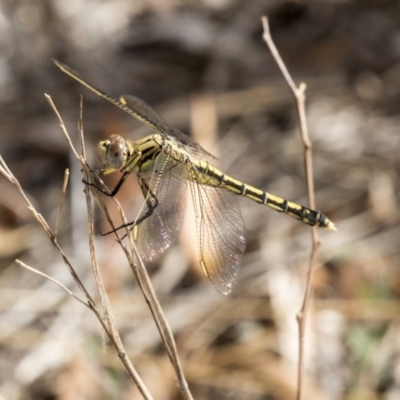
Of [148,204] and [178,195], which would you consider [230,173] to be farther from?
[148,204]

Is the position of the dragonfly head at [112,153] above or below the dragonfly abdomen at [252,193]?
below

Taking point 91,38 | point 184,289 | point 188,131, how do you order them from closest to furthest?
point 184,289 → point 188,131 → point 91,38

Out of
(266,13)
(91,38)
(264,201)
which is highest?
(266,13)

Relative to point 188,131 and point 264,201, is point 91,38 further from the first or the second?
point 264,201

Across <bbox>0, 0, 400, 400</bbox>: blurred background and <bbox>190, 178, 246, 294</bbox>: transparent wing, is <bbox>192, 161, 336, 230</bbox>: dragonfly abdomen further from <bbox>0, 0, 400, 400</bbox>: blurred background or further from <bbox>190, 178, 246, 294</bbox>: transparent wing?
<bbox>0, 0, 400, 400</bbox>: blurred background

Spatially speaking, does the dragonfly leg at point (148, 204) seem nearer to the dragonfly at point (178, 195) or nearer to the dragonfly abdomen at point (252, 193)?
the dragonfly at point (178, 195)

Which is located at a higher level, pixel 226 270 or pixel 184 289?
pixel 184 289

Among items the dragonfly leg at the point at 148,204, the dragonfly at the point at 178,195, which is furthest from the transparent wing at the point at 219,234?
the dragonfly leg at the point at 148,204

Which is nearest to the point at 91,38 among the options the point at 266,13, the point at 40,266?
the point at 266,13

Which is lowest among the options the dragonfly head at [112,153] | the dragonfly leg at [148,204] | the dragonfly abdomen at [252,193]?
the dragonfly leg at [148,204]
